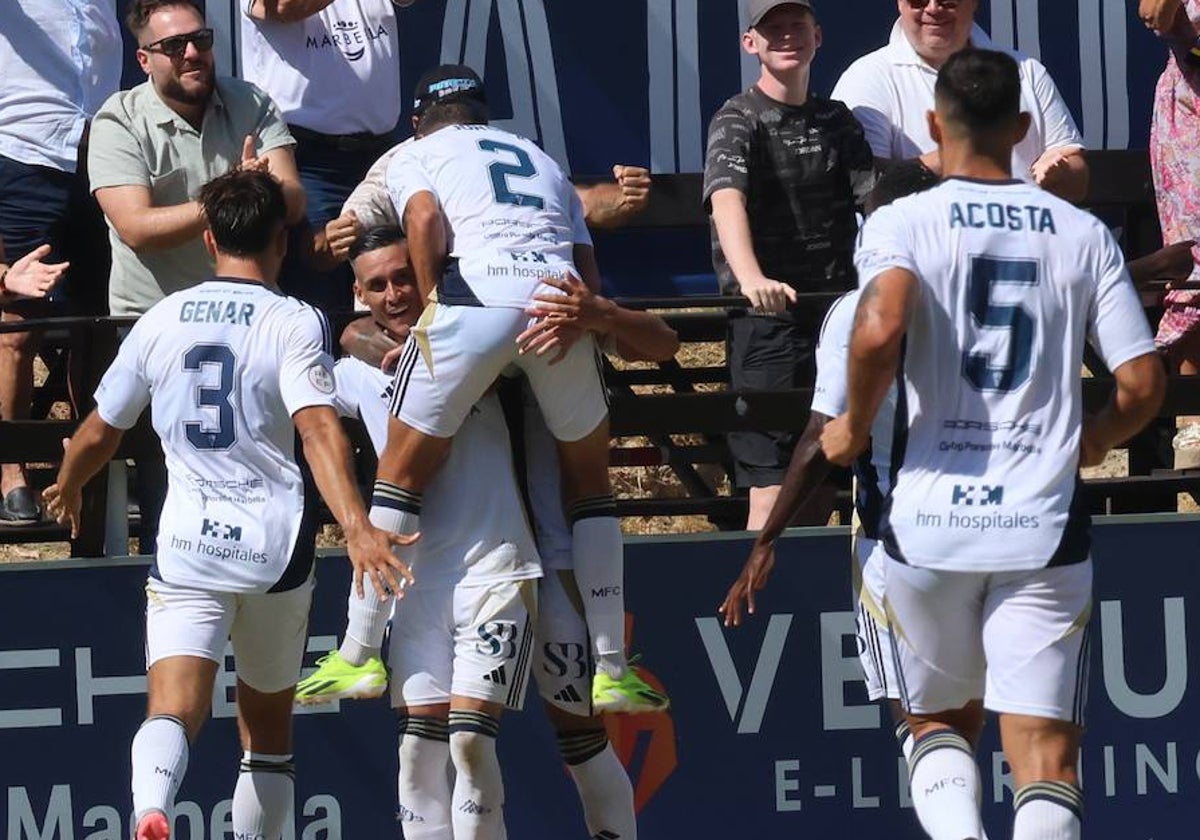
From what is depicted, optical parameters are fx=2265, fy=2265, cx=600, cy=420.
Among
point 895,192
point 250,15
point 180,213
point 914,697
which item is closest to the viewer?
point 914,697

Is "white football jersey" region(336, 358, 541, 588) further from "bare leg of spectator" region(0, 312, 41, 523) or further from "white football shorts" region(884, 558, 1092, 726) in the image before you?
"bare leg of spectator" region(0, 312, 41, 523)

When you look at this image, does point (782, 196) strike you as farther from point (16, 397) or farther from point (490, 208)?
point (16, 397)

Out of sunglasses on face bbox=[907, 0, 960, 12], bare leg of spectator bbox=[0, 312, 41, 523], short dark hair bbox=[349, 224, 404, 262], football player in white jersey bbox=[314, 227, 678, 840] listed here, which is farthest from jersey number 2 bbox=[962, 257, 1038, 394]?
bare leg of spectator bbox=[0, 312, 41, 523]

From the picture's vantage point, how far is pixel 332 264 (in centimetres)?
739

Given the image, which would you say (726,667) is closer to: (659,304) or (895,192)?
(659,304)

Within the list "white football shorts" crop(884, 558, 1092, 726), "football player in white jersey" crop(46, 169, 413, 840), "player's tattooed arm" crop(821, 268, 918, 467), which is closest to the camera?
"player's tattooed arm" crop(821, 268, 918, 467)

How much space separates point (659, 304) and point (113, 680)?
213 centimetres

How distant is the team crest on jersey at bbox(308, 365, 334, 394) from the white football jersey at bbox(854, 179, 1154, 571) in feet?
5.16

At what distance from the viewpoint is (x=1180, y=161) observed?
7.82m

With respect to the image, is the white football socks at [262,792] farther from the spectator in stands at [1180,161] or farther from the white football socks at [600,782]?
the spectator in stands at [1180,161]

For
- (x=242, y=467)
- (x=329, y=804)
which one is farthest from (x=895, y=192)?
(x=329, y=804)

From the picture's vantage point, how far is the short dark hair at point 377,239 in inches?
254

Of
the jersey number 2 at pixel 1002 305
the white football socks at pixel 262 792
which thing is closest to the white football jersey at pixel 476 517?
the white football socks at pixel 262 792

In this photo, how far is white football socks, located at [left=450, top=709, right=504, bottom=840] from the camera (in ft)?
20.3
